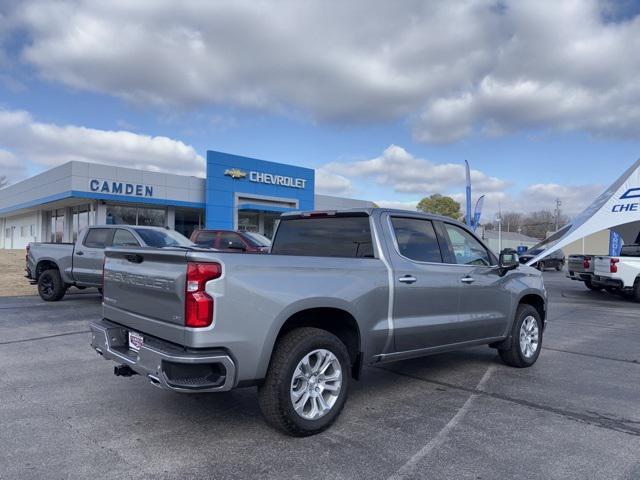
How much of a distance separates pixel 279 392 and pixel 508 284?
3495 mm

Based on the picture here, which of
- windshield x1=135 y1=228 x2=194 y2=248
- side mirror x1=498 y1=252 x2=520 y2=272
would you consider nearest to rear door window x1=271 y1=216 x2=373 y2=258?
side mirror x1=498 y1=252 x2=520 y2=272

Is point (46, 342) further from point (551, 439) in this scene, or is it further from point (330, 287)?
point (551, 439)

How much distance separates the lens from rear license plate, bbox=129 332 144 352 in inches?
154

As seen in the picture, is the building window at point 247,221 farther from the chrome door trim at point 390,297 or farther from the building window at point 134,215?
the chrome door trim at point 390,297

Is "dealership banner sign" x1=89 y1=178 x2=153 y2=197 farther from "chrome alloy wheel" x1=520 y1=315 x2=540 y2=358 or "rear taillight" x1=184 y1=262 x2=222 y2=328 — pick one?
"rear taillight" x1=184 y1=262 x2=222 y2=328

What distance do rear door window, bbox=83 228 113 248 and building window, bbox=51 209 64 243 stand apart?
24198 millimetres

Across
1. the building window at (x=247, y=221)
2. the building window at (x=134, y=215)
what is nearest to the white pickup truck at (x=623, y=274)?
the building window at (x=134, y=215)

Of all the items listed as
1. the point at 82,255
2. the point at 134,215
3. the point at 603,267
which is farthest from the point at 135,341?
the point at 134,215

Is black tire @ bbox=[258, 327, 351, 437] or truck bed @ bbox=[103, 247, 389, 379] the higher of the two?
truck bed @ bbox=[103, 247, 389, 379]

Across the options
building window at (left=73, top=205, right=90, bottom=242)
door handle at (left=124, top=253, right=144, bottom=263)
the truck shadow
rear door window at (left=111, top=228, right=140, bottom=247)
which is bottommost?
→ the truck shadow

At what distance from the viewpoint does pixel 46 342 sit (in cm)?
726

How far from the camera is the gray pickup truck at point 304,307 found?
3.46 meters

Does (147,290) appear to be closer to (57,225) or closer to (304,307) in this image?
(304,307)

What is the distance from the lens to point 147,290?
3.90 metres
